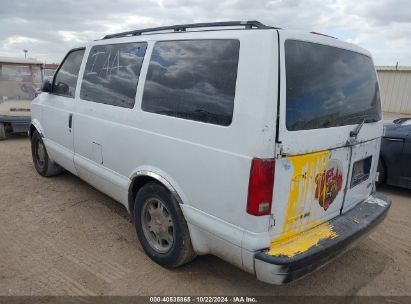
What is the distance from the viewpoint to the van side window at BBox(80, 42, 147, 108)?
3309mm

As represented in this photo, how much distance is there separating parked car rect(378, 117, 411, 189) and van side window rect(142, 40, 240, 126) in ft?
13.2

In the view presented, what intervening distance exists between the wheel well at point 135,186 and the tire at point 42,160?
7.97 ft

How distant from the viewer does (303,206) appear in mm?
2574

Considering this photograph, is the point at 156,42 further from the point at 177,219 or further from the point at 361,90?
the point at 361,90

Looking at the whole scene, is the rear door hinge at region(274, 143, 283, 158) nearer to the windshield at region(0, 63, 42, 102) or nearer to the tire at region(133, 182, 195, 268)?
the tire at region(133, 182, 195, 268)

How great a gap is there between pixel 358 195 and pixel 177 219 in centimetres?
169

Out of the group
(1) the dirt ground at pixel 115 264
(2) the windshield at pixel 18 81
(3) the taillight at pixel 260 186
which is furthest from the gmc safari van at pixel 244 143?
(2) the windshield at pixel 18 81

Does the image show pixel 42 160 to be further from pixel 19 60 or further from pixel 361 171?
pixel 19 60

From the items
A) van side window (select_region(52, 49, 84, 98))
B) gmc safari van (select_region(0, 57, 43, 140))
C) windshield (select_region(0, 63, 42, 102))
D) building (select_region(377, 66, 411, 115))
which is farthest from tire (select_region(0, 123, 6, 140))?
building (select_region(377, 66, 411, 115))

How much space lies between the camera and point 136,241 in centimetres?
369

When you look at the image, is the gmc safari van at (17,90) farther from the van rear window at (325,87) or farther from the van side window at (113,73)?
the van rear window at (325,87)

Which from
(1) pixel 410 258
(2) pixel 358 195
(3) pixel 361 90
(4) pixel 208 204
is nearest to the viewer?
(4) pixel 208 204

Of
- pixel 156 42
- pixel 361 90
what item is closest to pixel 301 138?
pixel 361 90

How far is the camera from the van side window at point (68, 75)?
4348mm
